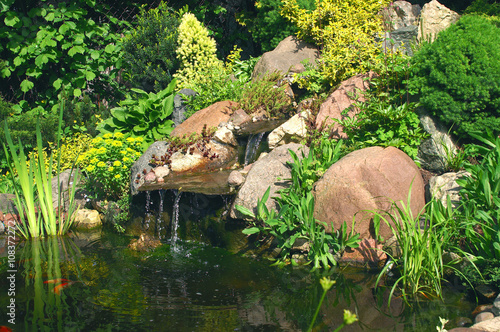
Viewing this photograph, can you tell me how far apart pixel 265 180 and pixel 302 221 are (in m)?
1.05

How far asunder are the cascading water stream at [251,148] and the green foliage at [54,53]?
5.26 m

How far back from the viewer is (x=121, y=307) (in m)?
3.82

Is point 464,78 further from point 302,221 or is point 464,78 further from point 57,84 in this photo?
point 57,84

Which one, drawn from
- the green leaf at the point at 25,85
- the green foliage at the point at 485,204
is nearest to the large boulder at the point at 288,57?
the green foliage at the point at 485,204

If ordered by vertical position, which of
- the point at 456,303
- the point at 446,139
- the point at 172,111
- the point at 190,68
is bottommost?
the point at 456,303

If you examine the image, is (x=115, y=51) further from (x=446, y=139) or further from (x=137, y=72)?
(x=446, y=139)

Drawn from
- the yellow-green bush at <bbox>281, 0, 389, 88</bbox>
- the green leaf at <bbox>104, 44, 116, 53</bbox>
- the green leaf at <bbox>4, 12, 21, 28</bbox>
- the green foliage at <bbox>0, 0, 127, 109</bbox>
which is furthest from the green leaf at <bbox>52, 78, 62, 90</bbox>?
the yellow-green bush at <bbox>281, 0, 389, 88</bbox>

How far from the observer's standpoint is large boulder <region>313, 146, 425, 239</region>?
15.3 ft

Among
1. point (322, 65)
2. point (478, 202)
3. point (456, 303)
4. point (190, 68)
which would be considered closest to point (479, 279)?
point (456, 303)

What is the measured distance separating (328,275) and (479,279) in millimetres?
1423

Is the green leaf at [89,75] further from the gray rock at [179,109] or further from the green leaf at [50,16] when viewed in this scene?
the gray rock at [179,109]

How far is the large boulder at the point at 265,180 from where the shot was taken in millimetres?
5438

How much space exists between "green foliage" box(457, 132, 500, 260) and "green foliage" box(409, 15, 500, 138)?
0.77m

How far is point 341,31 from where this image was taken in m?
7.68
